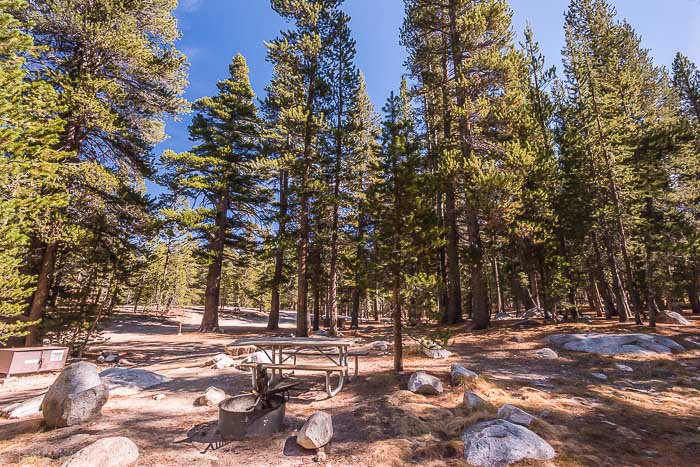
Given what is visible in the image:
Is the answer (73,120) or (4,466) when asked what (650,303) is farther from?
(73,120)

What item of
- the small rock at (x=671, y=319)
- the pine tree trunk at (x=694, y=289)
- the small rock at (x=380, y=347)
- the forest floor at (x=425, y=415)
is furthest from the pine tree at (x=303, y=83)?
the pine tree trunk at (x=694, y=289)

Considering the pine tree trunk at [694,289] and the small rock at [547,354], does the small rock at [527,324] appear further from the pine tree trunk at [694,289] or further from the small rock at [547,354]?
the pine tree trunk at [694,289]

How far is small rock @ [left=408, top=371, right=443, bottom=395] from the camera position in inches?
253

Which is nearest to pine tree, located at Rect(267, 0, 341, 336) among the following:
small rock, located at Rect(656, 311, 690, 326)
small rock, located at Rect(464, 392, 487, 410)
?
small rock, located at Rect(464, 392, 487, 410)

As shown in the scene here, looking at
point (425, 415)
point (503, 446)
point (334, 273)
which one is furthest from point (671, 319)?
point (503, 446)

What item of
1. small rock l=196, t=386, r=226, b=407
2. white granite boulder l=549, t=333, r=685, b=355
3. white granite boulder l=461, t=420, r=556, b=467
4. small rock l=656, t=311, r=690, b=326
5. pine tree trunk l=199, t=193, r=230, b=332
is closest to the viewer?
white granite boulder l=461, t=420, r=556, b=467

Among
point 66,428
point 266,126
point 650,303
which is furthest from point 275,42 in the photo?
point 650,303

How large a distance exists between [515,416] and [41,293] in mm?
14482

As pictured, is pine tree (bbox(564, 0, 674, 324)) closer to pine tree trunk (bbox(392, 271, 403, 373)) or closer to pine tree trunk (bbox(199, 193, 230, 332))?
pine tree trunk (bbox(392, 271, 403, 373))

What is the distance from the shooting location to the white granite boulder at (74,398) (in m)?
5.12

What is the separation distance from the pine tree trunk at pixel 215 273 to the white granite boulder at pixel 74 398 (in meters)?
14.4

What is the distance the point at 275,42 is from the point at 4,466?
18.1 m

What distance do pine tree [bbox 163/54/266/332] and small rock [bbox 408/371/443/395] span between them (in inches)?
634

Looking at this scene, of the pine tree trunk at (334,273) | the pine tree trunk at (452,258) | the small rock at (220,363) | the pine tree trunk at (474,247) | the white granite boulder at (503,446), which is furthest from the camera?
the pine tree trunk at (452,258)
